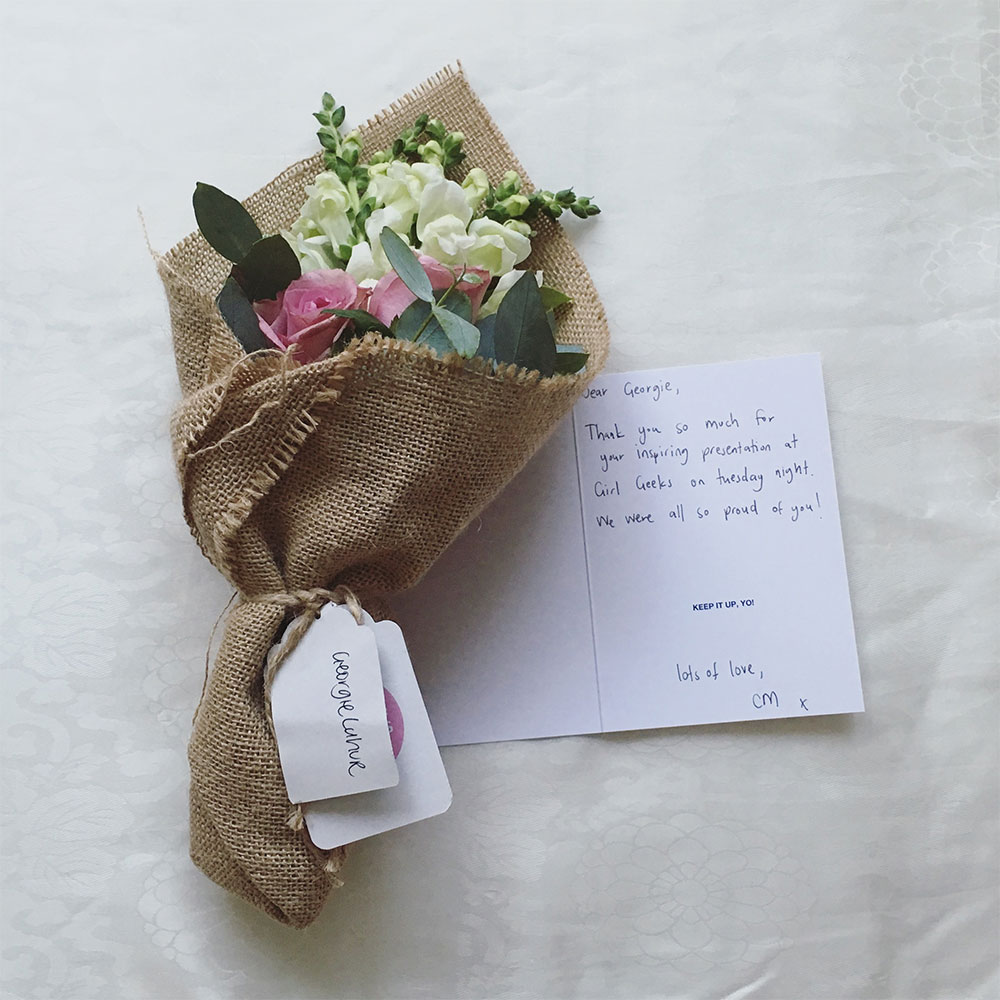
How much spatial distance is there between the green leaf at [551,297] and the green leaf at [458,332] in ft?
0.38

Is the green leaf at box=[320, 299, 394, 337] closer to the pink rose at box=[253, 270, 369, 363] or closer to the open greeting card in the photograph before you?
the pink rose at box=[253, 270, 369, 363]

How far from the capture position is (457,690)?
2.64ft

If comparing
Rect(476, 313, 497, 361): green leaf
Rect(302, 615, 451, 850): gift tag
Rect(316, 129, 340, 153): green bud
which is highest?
Rect(316, 129, 340, 153): green bud

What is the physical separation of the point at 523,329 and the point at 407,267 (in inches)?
3.8

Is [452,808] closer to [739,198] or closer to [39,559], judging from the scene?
[39,559]

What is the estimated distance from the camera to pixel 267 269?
2.25ft

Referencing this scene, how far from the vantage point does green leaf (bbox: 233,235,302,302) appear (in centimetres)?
68

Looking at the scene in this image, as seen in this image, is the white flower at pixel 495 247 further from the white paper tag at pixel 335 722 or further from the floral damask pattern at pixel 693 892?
the floral damask pattern at pixel 693 892

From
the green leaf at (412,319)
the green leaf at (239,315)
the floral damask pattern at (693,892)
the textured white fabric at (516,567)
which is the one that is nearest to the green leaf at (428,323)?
the green leaf at (412,319)

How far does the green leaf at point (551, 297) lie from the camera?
2.46 ft

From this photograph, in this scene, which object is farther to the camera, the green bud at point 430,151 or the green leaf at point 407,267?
the green bud at point 430,151

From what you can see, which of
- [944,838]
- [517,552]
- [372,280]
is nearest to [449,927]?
[517,552]

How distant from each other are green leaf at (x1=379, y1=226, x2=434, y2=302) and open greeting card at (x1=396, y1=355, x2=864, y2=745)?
0.22 meters

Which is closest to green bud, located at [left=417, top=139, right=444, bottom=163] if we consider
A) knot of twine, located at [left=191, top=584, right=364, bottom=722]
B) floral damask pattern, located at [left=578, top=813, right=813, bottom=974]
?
knot of twine, located at [left=191, top=584, right=364, bottom=722]
